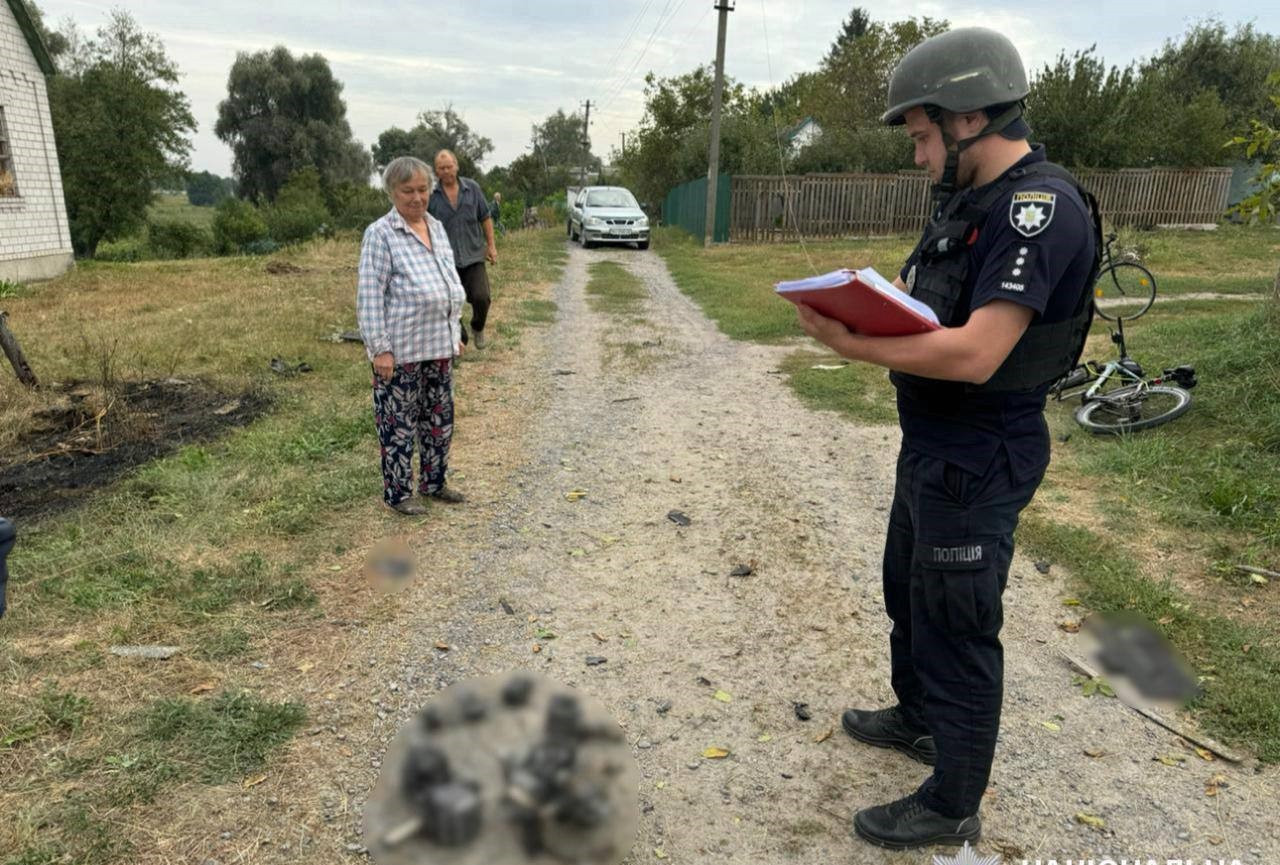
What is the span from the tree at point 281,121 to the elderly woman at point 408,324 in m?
43.4

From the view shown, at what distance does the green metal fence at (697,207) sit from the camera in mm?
23109

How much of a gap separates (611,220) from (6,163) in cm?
1331

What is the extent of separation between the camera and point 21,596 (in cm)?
354

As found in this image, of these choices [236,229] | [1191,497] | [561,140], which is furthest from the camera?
[561,140]

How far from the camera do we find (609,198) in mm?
23828

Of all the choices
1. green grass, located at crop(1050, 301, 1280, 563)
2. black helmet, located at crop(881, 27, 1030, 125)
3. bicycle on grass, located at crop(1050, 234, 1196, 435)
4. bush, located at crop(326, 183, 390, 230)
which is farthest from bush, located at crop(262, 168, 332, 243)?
black helmet, located at crop(881, 27, 1030, 125)

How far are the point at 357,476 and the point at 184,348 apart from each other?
4.58 meters

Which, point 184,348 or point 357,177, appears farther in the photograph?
point 357,177

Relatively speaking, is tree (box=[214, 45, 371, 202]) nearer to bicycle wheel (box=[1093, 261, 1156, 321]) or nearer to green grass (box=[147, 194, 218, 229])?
green grass (box=[147, 194, 218, 229])

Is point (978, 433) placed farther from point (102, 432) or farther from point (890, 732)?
point (102, 432)

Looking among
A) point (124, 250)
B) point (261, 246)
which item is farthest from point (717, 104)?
point (124, 250)

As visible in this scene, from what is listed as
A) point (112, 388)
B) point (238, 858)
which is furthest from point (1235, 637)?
point (112, 388)

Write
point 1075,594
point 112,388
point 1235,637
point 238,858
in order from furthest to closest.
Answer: point 112,388
point 1075,594
point 1235,637
point 238,858

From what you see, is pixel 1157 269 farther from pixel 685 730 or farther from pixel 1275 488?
pixel 685 730
